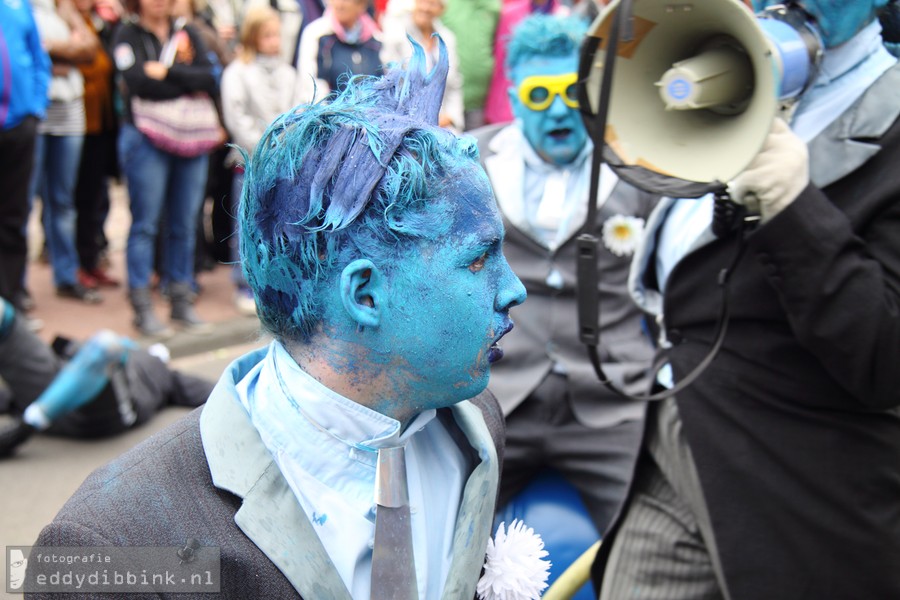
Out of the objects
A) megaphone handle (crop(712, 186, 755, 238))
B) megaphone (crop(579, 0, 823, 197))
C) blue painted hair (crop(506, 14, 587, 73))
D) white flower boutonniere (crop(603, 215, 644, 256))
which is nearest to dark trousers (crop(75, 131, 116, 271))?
blue painted hair (crop(506, 14, 587, 73))

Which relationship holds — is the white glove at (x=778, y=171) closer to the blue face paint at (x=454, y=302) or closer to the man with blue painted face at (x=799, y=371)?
the man with blue painted face at (x=799, y=371)

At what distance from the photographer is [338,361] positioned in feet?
4.14

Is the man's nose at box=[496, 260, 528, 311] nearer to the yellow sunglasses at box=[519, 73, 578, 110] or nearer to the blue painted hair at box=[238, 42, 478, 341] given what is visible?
the blue painted hair at box=[238, 42, 478, 341]

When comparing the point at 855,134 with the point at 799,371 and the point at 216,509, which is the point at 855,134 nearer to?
the point at 799,371

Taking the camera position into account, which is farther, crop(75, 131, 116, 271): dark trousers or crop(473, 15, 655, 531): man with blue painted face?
crop(75, 131, 116, 271): dark trousers

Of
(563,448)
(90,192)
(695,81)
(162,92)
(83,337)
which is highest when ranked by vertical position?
(695,81)

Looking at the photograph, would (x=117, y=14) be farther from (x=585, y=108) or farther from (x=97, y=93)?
(x=585, y=108)

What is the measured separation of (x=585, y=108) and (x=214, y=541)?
116 centimetres

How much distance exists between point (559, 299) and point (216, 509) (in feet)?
6.19

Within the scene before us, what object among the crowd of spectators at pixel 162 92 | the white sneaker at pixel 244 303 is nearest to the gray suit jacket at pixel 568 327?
the crowd of spectators at pixel 162 92

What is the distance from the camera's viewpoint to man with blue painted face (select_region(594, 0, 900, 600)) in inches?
68.0

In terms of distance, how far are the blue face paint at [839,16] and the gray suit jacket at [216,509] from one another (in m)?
1.33

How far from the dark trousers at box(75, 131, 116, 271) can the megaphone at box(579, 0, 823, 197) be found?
5202 mm

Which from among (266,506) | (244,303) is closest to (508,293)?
(266,506)
